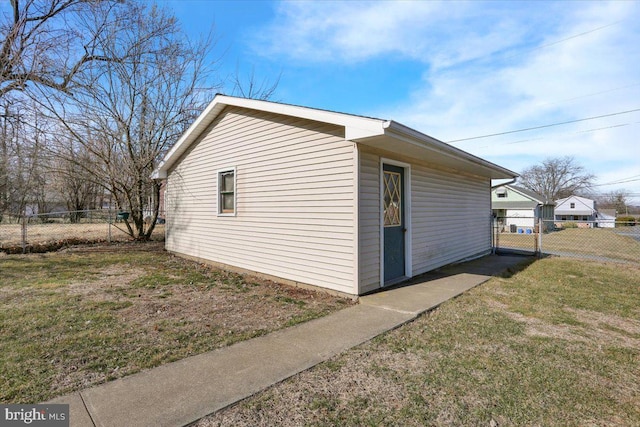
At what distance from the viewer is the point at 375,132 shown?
174 inches

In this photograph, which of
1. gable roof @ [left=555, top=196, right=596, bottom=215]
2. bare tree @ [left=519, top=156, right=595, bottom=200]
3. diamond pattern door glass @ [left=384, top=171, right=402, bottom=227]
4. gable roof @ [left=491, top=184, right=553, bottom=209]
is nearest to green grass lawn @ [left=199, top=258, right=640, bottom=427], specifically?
diamond pattern door glass @ [left=384, top=171, right=402, bottom=227]

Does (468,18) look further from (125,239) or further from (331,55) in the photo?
(125,239)

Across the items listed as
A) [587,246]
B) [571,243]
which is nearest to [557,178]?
[571,243]

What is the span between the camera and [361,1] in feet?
25.5

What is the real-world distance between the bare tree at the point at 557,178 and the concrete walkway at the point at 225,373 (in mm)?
62639

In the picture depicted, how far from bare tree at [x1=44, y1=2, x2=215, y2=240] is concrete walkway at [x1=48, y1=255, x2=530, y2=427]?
1089cm

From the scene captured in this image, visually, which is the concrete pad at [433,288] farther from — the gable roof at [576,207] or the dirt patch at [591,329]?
the gable roof at [576,207]

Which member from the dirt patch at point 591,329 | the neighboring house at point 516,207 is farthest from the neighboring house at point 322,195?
the neighboring house at point 516,207

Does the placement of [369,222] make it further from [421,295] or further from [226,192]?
[226,192]

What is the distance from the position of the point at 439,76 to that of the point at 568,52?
4.94 metres

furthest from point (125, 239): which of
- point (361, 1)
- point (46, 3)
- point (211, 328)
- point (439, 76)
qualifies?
point (439, 76)

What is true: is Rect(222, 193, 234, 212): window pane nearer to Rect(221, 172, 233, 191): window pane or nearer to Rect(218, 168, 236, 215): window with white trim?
Rect(218, 168, 236, 215): window with white trim

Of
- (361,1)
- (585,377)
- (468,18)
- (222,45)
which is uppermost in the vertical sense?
(222,45)

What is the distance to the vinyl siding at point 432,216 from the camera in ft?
17.4
